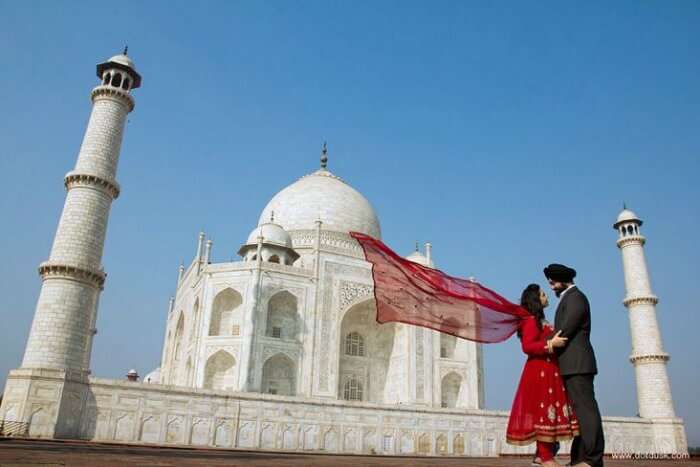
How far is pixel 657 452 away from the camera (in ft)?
69.6

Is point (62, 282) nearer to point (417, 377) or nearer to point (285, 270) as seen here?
point (285, 270)

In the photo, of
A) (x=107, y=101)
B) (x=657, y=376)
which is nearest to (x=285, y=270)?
(x=107, y=101)

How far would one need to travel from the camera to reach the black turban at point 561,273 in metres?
3.57

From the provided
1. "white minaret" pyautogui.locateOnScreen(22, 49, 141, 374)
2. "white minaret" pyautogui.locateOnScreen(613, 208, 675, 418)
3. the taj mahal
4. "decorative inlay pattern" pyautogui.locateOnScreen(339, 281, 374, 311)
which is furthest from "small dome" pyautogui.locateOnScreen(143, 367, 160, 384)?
"white minaret" pyautogui.locateOnScreen(613, 208, 675, 418)

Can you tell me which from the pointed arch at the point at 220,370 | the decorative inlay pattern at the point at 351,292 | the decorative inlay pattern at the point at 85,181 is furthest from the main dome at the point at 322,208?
the decorative inlay pattern at the point at 85,181

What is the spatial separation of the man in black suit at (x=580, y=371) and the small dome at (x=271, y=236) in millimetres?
20861

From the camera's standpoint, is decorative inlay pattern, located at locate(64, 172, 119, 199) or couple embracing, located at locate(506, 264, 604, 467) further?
decorative inlay pattern, located at locate(64, 172, 119, 199)

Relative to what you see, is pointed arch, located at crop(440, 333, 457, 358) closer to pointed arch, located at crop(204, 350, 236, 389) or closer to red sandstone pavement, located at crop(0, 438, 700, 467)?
pointed arch, located at crop(204, 350, 236, 389)

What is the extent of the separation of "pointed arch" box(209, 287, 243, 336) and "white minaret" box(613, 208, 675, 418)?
657 inches

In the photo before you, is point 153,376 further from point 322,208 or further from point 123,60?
point 123,60

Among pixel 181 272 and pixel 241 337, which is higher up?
pixel 181 272

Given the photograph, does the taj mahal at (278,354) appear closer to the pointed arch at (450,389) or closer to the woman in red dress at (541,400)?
the pointed arch at (450,389)

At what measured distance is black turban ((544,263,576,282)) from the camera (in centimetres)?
357

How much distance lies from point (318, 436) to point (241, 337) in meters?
5.87
